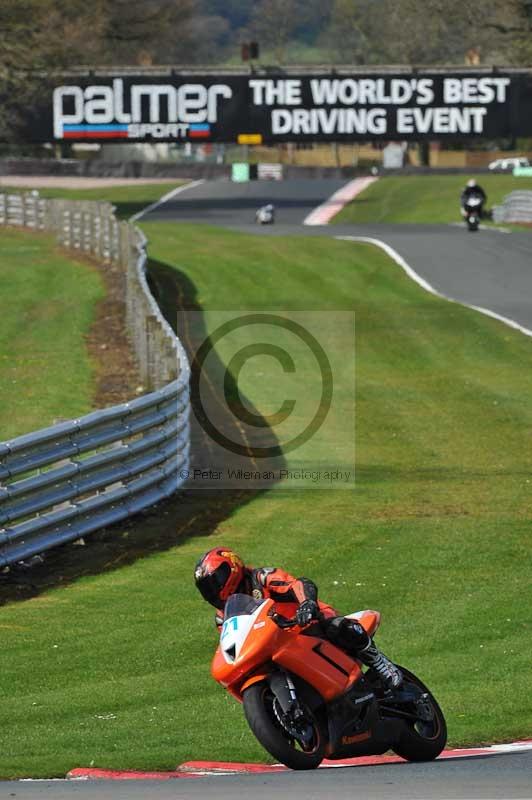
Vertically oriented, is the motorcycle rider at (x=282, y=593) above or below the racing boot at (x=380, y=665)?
above

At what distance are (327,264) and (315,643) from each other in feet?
98.2

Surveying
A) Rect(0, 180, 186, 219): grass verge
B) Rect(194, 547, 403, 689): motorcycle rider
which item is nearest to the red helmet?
Rect(194, 547, 403, 689): motorcycle rider

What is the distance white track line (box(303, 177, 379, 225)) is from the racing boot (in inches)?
2036

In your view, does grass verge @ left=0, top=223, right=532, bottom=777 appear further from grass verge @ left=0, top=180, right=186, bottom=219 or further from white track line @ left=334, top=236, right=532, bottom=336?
grass verge @ left=0, top=180, right=186, bottom=219

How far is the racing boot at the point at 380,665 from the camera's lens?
8.05 meters

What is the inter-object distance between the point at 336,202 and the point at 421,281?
33.5 m

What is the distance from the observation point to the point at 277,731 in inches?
294

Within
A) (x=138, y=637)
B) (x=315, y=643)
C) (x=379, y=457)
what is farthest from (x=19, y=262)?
(x=315, y=643)

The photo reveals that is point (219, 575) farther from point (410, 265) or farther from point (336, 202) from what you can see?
point (336, 202)

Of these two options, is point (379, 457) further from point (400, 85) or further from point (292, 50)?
point (292, 50)

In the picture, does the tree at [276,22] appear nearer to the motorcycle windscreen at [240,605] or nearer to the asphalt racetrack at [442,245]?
the asphalt racetrack at [442,245]

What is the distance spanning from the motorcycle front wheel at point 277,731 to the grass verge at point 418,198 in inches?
2135

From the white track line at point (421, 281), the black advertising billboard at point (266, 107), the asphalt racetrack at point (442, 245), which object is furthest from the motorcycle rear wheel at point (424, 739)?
the black advertising billboard at point (266, 107)

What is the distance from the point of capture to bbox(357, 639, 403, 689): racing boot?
26.4 feet
